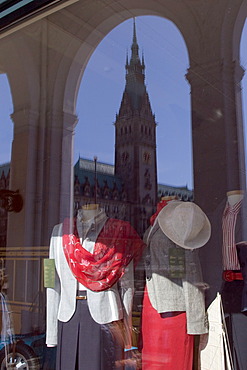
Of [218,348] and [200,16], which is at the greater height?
[200,16]

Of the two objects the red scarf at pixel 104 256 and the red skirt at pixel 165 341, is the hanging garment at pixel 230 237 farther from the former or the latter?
the red scarf at pixel 104 256

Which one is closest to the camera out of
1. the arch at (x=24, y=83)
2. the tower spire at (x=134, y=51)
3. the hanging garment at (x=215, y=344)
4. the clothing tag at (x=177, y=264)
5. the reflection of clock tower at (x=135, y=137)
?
the hanging garment at (x=215, y=344)

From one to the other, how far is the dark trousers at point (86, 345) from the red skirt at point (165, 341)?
0.25m

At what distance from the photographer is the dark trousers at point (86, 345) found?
2.67 metres

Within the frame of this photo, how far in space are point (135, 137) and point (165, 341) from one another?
8.83 feet

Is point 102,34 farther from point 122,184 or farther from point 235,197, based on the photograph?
point 235,197

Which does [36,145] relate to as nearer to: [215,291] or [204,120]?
[204,120]

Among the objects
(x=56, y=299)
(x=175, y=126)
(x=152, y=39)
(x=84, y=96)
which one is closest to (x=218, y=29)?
(x=152, y=39)

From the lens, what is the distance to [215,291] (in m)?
2.53

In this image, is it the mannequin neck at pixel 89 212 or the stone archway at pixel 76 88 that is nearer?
the mannequin neck at pixel 89 212

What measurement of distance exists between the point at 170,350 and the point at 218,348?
28cm

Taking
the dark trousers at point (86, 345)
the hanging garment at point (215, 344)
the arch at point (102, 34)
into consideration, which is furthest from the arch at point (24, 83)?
the hanging garment at point (215, 344)

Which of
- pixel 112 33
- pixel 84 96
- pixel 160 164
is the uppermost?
pixel 112 33

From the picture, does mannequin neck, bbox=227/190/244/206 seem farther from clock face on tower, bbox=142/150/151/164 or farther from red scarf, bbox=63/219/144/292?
clock face on tower, bbox=142/150/151/164
